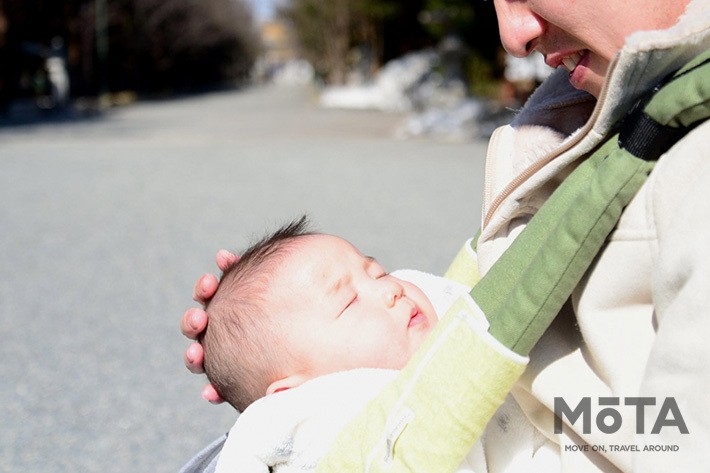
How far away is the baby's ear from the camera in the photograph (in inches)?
62.4

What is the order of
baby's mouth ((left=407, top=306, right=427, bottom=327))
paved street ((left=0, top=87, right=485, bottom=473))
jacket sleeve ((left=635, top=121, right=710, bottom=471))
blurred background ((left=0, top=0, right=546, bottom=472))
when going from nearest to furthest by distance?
1. jacket sleeve ((left=635, top=121, right=710, bottom=471))
2. baby's mouth ((left=407, top=306, right=427, bottom=327))
3. paved street ((left=0, top=87, right=485, bottom=473))
4. blurred background ((left=0, top=0, right=546, bottom=472))

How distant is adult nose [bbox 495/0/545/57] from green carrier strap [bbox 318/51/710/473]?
0.20m

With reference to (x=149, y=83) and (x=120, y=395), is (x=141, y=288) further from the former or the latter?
(x=149, y=83)

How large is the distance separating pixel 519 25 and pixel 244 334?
0.76 m

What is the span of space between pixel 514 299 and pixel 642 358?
0.57ft

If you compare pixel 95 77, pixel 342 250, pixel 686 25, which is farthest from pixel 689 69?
pixel 95 77

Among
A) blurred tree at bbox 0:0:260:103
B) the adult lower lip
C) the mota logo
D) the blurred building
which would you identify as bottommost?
the blurred building

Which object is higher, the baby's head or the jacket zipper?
the jacket zipper

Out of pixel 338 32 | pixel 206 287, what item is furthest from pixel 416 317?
pixel 338 32

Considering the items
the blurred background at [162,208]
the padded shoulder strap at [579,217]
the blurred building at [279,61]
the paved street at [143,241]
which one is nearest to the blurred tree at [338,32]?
the blurred background at [162,208]

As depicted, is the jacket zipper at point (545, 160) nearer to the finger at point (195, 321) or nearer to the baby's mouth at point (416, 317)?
the baby's mouth at point (416, 317)

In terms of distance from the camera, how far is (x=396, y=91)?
2583 cm

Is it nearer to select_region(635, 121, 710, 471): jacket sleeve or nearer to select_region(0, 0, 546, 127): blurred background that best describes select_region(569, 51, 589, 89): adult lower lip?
select_region(635, 121, 710, 471): jacket sleeve

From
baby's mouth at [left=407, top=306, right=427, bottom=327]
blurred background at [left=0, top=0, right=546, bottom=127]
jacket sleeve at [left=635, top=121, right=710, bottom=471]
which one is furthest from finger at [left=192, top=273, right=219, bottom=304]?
blurred background at [left=0, top=0, right=546, bottom=127]
